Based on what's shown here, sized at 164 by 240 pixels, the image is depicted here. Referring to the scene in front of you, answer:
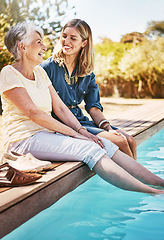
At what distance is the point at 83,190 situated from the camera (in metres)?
3.17

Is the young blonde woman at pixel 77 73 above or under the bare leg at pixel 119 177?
above

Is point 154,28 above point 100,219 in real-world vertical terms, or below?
above

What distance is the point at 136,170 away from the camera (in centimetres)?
258

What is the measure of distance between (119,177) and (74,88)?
3.76ft

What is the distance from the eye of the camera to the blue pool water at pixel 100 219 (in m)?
2.28

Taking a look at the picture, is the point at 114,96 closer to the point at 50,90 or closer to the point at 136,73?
the point at 136,73

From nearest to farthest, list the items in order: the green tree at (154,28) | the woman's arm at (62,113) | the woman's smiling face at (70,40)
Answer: the woman's arm at (62,113), the woman's smiling face at (70,40), the green tree at (154,28)

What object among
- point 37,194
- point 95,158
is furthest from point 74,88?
point 37,194

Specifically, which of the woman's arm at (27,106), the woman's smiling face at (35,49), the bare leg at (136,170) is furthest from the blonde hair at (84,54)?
the bare leg at (136,170)

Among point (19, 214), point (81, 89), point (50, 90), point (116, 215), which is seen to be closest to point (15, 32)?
point (50, 90)

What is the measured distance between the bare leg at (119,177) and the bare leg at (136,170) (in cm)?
17

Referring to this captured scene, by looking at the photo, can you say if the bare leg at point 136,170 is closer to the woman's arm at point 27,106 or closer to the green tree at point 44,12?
the woman's arm at point 27,106

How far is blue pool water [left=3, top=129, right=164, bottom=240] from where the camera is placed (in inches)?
89.6

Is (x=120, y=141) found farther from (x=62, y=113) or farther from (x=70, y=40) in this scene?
(x=70, y=40)
